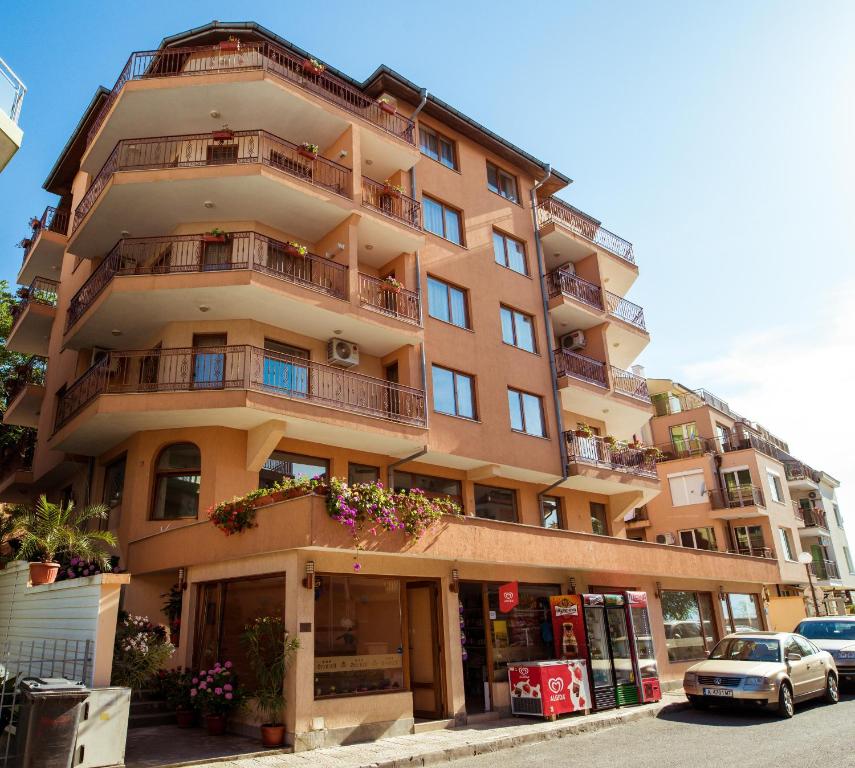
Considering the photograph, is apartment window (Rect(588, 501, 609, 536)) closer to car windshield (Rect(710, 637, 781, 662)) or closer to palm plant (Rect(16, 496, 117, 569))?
car windshield (Rect(710, 637, 781, 662))

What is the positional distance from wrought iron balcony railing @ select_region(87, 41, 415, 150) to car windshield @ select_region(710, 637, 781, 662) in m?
16.1

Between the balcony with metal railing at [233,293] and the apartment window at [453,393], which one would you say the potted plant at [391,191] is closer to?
the balcony with metal railing at [233,293]

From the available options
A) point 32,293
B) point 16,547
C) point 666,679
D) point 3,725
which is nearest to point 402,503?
point 3,725

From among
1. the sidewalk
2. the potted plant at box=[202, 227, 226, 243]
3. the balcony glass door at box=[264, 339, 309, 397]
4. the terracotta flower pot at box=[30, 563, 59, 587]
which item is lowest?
the sidewalk

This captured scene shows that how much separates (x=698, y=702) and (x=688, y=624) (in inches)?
278

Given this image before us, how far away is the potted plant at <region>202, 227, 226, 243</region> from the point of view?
55.3ft

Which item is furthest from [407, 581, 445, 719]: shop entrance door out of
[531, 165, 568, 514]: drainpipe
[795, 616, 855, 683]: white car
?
[795, 616, 855, 683]: white car

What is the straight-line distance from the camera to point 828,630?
1934 cm

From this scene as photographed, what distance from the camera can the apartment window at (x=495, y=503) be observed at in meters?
20.2

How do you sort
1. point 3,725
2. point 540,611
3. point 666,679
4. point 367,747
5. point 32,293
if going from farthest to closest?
1. point 32,293
2. point 666,679
3. point 540,611
4. point 367,747
5. point 3,725

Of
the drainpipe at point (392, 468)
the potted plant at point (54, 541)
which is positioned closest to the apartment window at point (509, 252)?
the drainpipe at point (392, 468)

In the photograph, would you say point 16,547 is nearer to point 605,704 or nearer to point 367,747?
point 367,747

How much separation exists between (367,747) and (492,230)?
16.5 m

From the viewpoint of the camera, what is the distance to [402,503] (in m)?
13.2
